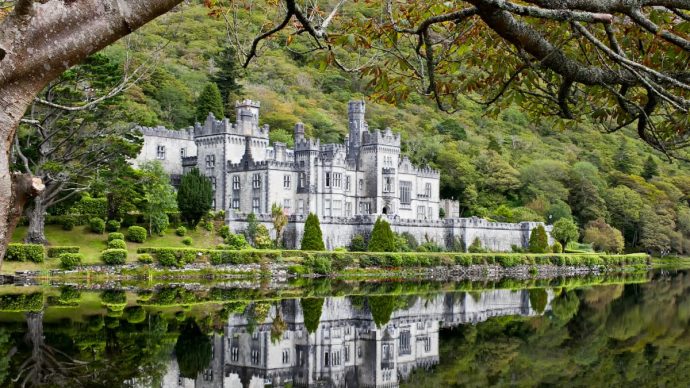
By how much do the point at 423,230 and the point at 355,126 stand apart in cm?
984

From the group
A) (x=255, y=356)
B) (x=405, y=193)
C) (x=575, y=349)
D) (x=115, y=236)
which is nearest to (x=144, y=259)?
(x=115, y=236)

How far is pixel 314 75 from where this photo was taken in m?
112

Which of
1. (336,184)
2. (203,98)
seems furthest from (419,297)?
(203,98)

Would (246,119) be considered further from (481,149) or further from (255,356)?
(255,356)

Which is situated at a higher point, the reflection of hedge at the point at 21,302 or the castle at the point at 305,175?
the castle at the point at 305,175

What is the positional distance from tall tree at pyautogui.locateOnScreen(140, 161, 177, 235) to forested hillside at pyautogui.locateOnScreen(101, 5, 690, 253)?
16066 mm

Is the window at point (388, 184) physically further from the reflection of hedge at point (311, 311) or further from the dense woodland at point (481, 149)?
the reflection of hedge at point (311, 311)

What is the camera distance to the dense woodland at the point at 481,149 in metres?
75.2

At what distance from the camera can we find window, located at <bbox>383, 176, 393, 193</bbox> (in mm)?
62312

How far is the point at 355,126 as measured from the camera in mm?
63281

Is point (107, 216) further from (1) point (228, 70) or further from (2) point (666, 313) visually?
(1) point (228, 70)

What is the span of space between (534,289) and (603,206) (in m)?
42.0

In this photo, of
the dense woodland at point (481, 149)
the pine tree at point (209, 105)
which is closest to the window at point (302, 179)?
the dense woodland at point (481, 149)

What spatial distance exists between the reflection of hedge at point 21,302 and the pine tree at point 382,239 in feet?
87.3
